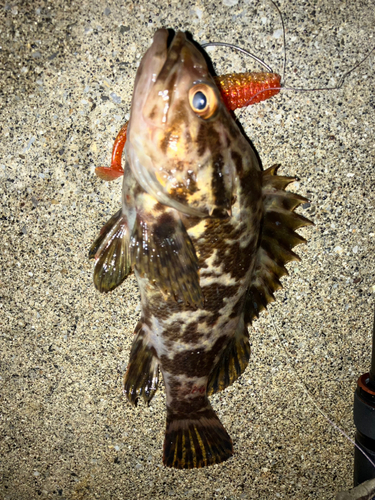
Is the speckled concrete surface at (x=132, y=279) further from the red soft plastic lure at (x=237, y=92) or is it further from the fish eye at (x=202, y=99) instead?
the fish eye at (x=202, y=99)

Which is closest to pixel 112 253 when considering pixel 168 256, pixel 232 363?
pixel 168 256

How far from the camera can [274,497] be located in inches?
79.0

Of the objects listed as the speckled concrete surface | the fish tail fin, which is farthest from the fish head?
the fish tail fin

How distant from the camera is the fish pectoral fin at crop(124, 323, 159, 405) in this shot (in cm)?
156

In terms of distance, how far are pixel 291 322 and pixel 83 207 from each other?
1208 millimetres

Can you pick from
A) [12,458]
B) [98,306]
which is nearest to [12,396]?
[12,458]

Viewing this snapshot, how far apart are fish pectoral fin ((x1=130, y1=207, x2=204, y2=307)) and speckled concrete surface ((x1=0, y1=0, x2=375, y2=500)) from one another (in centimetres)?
53

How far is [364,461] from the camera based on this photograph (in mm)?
1562

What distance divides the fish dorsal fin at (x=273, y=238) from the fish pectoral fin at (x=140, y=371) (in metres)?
0.46

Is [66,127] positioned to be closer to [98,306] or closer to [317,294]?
[98,306]

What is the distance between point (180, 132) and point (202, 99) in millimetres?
122

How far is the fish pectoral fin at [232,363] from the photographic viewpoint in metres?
1.62

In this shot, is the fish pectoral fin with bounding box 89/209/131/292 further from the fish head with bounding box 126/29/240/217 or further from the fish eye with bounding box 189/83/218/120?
the fish eye with bounding box 189/83/218/120

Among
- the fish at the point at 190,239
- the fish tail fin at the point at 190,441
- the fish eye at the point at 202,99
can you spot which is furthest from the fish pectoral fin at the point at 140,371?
the fish eye at the point at 202,99
